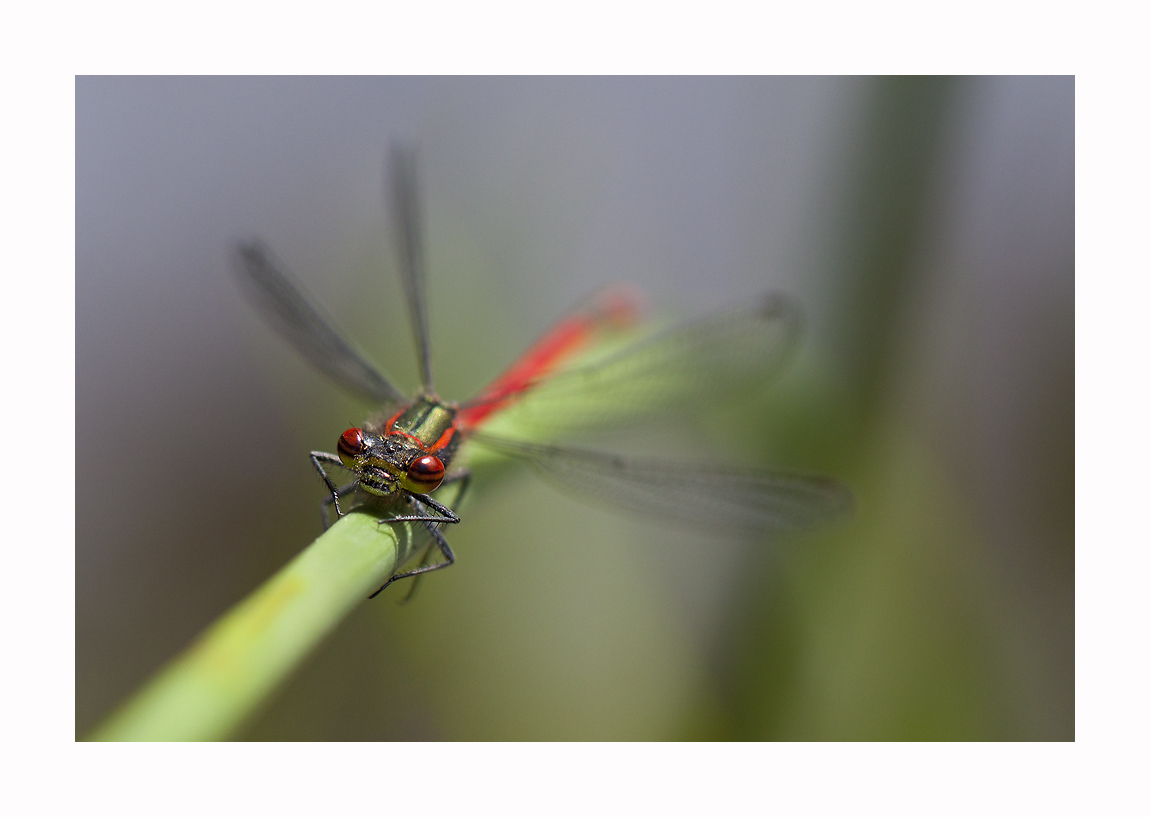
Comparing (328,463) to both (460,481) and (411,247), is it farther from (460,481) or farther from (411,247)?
(411,247)

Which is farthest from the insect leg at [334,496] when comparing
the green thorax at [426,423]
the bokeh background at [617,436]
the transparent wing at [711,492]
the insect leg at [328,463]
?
the transparent wing at [711,492]

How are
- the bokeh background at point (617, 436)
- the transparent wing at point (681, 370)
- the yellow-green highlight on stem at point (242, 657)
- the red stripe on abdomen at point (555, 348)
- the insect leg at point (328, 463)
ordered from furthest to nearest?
the bokeh background at point (617, 436), the transparent wing at point (681, 370), the red stripe on abdomen at point (555, 348), the insect leg at point (328, 463), the yellow-green highlight on stem at point (242, 657)

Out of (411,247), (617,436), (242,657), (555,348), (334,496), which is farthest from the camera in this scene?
(555,348)

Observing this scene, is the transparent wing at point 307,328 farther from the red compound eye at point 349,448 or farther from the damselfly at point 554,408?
the red compound eye at point 349,448

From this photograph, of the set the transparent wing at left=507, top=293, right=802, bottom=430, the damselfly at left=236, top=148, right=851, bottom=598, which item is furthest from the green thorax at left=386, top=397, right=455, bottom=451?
the transparent wing at left=507, top=293, right=802, bottom=430

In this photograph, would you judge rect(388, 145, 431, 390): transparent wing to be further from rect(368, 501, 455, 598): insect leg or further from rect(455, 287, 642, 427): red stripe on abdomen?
rect(368, 501, 455, 598): insect leg

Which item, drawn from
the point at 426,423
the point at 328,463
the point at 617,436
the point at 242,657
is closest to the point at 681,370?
the point at 617,436

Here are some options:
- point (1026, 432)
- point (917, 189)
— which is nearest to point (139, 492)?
point (917, 189)

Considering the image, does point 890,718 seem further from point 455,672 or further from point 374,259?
point 374,259
